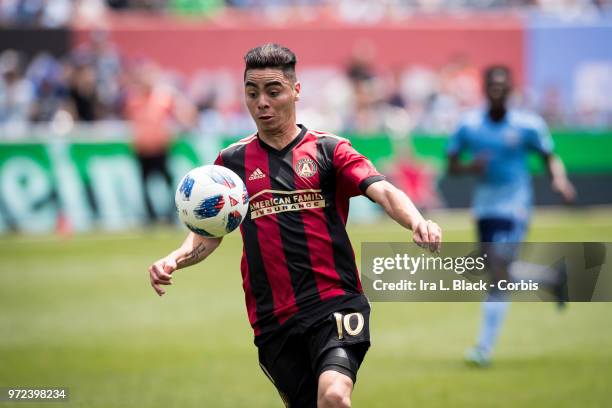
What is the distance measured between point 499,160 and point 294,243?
18.5ft

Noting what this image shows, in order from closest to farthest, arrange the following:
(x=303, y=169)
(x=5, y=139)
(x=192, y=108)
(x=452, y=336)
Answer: (x=303, y=169) < (x=452, y=336) < (x=5, y=139) < (x=192, y=108)

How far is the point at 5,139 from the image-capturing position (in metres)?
20.4

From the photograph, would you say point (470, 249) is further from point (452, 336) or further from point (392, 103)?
point (392, 103)

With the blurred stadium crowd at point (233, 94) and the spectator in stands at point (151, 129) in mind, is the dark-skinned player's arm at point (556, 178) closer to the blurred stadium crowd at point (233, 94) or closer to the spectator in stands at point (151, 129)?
the spectator in stands at point (151, 129)

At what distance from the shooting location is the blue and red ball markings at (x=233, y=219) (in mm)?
6039

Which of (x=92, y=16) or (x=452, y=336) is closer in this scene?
(x=452, y=336)

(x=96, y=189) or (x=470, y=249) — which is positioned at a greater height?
(x=470, y=249)

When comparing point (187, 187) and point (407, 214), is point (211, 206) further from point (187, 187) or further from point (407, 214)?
point (407, 214)

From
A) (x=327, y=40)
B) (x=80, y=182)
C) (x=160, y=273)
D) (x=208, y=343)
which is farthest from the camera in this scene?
(x=327, y=40)

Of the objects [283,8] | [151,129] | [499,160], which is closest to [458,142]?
[499,160]

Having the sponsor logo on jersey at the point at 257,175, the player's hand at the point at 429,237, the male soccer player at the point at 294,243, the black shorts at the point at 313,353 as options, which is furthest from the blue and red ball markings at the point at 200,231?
the player's hand at the point at 429,237

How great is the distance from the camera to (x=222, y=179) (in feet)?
19.9

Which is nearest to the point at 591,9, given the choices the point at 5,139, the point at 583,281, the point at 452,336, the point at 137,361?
the point at 5,139

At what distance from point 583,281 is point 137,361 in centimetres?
603
